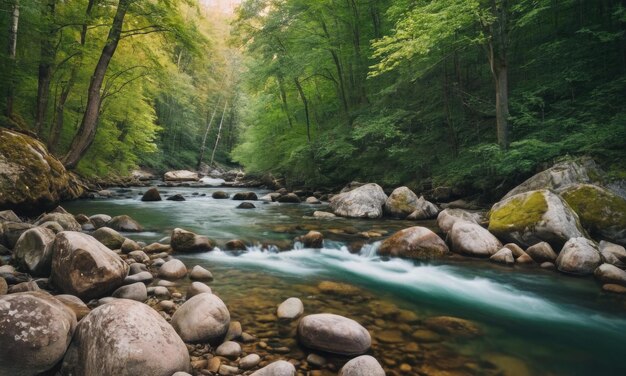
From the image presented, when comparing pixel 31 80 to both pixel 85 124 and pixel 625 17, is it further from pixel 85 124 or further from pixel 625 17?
pixel 625 17

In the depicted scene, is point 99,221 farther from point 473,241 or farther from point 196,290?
point 473,241

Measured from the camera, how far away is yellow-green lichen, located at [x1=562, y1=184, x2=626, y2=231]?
6246mm

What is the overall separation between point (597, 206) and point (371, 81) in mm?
10921

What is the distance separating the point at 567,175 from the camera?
7.48m

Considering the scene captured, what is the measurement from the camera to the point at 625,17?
6672 mm

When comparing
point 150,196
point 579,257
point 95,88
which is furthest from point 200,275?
point 150,196

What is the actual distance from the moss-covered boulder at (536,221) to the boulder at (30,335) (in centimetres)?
674

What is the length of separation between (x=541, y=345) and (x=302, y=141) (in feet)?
49.7

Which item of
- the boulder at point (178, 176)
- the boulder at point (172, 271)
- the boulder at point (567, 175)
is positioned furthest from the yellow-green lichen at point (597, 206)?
the boulder at point (178, 176)

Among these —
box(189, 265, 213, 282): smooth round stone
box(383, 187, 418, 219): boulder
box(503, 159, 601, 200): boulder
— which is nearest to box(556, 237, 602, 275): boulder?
box(503, 159, 601, 200): boulder

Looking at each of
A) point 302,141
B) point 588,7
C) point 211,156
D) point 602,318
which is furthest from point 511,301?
point 211,156

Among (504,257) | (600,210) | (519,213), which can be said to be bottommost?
(504,257)

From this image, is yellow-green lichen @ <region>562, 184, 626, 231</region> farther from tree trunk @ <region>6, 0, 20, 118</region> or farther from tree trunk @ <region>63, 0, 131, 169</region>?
tree trunk @ <region>6, 0, 20, 118</region>

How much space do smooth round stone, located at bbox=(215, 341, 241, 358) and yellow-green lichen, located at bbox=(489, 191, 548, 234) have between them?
18.2 ft
